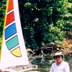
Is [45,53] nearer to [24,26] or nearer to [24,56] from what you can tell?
[24,26]

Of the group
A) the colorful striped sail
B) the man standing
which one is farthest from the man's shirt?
the colorful striped sail

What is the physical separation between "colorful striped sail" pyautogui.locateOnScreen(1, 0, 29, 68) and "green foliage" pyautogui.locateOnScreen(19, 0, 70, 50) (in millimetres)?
9825

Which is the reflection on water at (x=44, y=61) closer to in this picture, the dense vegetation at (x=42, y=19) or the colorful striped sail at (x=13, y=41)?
the dense vegetation at (x=42, y=19)

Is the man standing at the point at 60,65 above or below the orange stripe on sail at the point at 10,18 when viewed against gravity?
below

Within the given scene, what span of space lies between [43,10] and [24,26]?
1763 mm

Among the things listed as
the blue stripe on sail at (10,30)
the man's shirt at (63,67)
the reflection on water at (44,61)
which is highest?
the blue stripe on sail at (10,30)

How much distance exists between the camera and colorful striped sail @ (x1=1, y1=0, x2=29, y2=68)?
457 cm

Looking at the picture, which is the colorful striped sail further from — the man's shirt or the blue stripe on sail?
the man's shirt

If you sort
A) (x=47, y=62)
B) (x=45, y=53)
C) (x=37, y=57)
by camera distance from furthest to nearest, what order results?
1. (x=45, y=53)
2. (x=37, y=57)
3. (x=47, y=62)

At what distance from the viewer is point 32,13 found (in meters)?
15.1

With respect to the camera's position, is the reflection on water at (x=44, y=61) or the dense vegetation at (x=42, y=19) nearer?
the reflection on water at (x=44, y=61)

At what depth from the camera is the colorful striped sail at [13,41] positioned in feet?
15.0

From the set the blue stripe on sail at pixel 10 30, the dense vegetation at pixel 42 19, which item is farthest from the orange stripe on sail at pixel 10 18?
the dense vegetation at pixel 42 19

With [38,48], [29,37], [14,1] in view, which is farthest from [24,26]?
[14,1]
